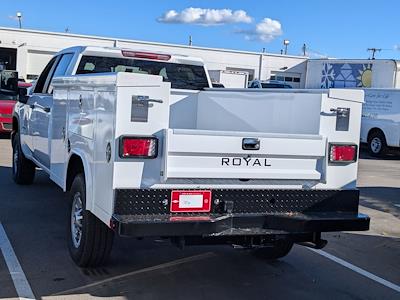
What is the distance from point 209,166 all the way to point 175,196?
1.21 ft

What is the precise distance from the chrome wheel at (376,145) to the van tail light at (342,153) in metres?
14.1

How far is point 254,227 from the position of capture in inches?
183

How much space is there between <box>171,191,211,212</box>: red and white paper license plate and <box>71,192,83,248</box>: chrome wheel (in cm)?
119

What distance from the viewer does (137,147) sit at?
433cm

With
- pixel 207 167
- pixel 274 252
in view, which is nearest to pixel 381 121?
pixel 274 252

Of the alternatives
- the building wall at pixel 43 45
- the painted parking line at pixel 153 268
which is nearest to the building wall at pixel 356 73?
the building wall at pixel 43 45

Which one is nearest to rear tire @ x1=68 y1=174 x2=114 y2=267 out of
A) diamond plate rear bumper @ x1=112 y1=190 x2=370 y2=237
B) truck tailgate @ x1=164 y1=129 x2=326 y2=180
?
diamond plate rear bumper @ x1=112 y1=190 x2=370 y2=237

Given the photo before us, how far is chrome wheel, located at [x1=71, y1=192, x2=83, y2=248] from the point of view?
5.31 meters

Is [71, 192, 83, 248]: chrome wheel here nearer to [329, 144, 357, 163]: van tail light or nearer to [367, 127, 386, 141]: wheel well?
[329, 144, 357, 163]: van tail light

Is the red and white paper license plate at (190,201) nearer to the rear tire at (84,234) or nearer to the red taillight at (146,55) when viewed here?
the rear tire at (84,234)

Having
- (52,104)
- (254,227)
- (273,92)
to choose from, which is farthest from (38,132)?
(254,227)

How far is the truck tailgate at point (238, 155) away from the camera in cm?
443

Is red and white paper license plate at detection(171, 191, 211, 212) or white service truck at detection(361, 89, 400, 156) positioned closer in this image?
red and white paper license plate at detection(171, 191, 211, 212)

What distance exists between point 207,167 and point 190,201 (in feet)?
1.00
